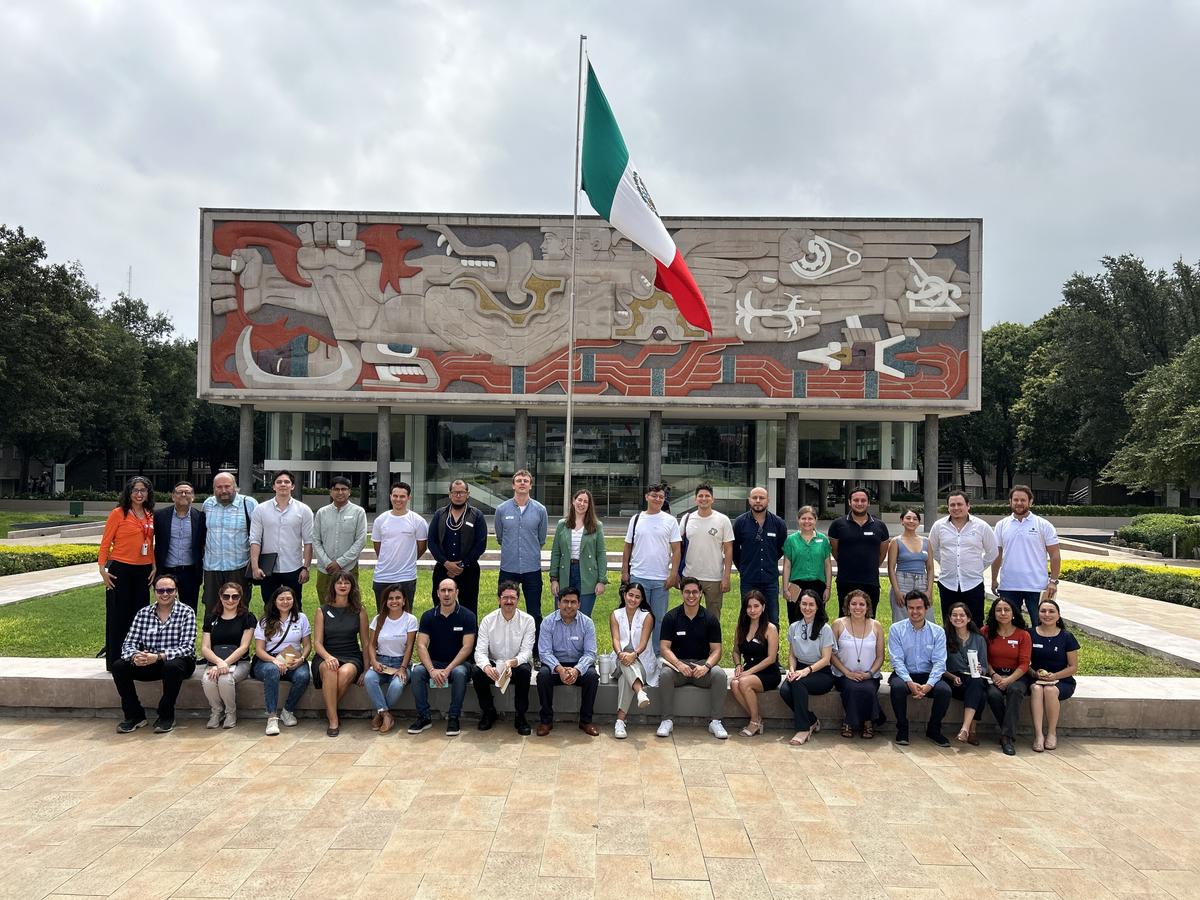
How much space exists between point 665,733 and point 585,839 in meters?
1.92

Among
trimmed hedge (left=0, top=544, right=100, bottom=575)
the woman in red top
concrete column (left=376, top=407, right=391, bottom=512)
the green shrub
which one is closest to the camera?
the woman in red top

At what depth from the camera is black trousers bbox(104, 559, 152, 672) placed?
6.81 meters

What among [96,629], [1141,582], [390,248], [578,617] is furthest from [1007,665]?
[390,248]

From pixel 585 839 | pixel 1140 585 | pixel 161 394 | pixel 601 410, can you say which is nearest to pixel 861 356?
pixel 601 410

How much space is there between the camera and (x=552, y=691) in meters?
6.38

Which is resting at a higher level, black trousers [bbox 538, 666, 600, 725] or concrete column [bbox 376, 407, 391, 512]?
concrete column [bbox 376, 407, 391, 512]

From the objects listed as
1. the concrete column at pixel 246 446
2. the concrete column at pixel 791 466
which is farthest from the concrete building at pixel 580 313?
the concrete column at pixel 791 466

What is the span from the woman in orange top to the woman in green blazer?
3.85 metres

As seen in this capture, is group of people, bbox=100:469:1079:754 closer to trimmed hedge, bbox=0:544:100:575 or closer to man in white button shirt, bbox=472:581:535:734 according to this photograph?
man in white button shirt, bbox=472:581:535:734

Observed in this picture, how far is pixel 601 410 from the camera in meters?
29.2

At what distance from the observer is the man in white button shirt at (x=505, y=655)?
622cm

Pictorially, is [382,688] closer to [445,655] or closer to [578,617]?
[445,655]

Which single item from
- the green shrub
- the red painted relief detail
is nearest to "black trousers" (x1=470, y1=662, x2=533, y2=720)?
the green shrub

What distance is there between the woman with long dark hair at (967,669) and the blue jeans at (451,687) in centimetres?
409
